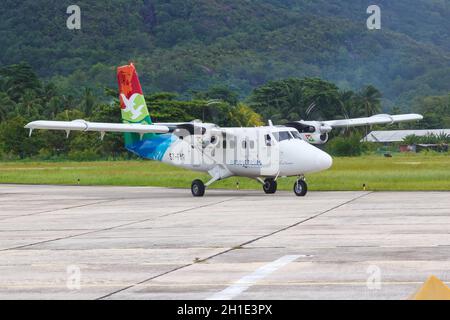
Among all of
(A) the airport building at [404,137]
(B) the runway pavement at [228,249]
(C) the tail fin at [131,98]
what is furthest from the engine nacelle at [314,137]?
(A) the airport building at [404,137]

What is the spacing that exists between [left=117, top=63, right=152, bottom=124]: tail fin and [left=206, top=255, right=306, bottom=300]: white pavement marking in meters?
26.9

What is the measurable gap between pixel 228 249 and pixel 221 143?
21.0m

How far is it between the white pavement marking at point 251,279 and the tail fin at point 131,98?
88.3 ft

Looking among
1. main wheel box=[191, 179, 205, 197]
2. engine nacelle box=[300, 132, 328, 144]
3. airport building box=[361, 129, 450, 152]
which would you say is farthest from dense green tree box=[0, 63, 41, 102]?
main wheel box=[191, 179, 205, 197]

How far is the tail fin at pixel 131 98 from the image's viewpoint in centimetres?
4284

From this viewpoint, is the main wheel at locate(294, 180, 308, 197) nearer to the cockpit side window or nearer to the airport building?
the cockpit side window

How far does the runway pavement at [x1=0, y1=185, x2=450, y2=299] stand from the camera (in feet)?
42.9

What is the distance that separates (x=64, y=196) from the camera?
40.0 meters

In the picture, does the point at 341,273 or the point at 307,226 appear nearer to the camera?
the point at 341,273

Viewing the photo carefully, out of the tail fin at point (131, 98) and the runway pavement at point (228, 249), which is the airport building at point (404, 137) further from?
the runway pavement at point (228, 249)
